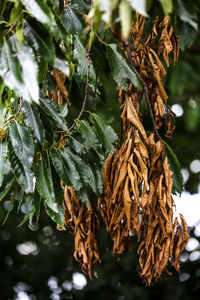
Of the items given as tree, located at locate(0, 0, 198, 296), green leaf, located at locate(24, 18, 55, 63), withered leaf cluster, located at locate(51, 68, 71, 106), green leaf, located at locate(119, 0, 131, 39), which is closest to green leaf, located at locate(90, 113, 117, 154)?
tree, located at locate(0, 0, 198, 296)

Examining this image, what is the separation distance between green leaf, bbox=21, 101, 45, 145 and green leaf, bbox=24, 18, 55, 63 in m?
0.20

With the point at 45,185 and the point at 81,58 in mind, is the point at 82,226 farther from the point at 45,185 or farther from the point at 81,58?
the point at 81,58

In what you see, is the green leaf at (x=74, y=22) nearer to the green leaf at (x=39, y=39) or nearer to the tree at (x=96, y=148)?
the tree at (x=96, y=148)

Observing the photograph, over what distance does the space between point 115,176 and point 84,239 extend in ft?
0.73

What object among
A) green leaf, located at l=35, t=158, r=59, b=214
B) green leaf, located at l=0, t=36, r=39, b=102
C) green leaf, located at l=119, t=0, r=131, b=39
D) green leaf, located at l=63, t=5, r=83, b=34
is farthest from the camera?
green leaf, located at l=63, t=5, r=83, b=34

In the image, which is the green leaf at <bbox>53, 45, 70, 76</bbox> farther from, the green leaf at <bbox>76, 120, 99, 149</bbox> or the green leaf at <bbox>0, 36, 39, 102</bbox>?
the green leaf at <bbox>76, 120, 99, 149</bbox>

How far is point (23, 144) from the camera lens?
3.58 feet

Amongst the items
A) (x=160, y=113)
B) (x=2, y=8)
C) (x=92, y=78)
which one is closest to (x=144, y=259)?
(x=160, y=113)

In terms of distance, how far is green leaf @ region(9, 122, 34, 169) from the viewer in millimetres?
1078

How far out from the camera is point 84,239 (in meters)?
1.26

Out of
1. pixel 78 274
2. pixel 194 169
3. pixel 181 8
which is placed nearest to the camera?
pixel 181 8

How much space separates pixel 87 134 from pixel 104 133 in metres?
Result: 0.06

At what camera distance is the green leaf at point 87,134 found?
1255mm

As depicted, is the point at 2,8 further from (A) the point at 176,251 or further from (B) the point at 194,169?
(B) the point at 194,169
